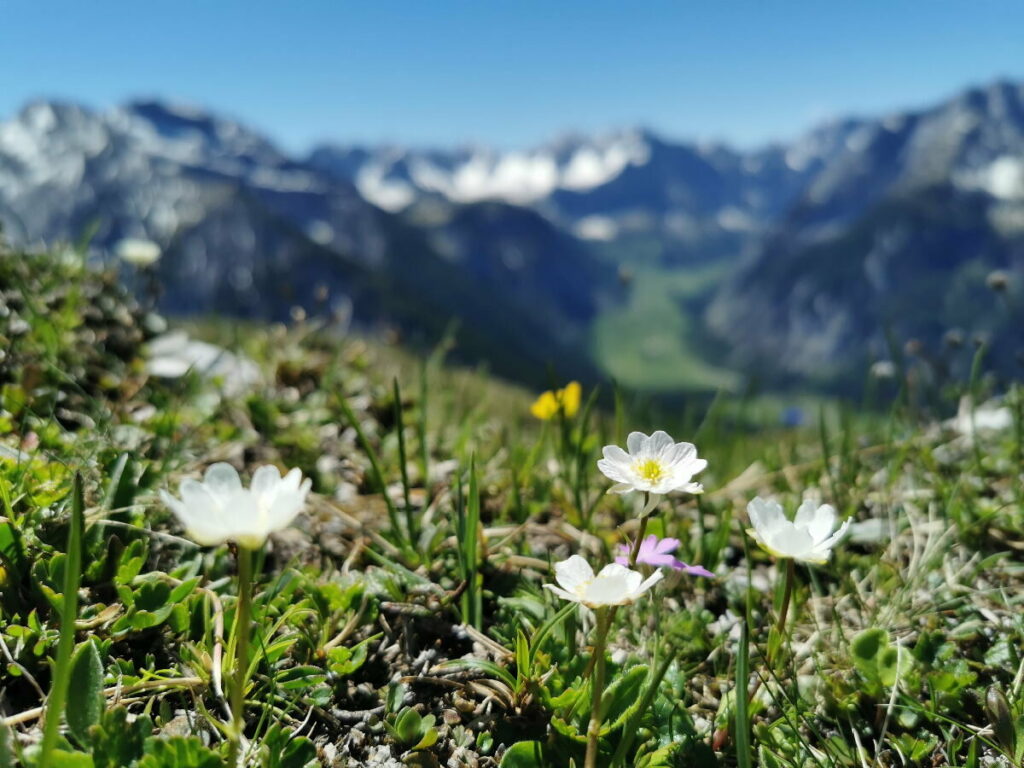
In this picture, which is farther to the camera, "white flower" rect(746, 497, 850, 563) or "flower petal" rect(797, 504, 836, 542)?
"flower petal" rect(797, 504, 836, 542)

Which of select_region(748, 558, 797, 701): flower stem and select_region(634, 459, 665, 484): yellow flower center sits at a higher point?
select_region(634, 459, 665, 484): yellow flower center

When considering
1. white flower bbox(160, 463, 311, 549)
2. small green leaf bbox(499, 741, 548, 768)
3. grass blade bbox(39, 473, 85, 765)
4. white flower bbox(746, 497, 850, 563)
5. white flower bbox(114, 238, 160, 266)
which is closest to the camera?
grass blade bbox(39, 473, 85, 765)

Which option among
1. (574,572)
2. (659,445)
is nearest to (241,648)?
(574,572)

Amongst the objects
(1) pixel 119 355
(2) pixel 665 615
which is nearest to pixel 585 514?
(2) pixel 665 615

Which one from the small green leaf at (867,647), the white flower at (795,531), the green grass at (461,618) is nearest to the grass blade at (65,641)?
the green grass at (461,618)

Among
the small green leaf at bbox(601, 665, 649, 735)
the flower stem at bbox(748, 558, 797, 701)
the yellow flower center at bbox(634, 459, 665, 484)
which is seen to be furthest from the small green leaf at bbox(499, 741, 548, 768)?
the yellow flower center at bbox(634, 459, 665, 484)

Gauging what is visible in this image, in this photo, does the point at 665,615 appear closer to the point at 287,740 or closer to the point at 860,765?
the point at 860,765

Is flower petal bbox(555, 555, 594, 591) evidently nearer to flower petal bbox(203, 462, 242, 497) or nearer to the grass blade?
flower petal bbox(203, 462, 242, 497)
